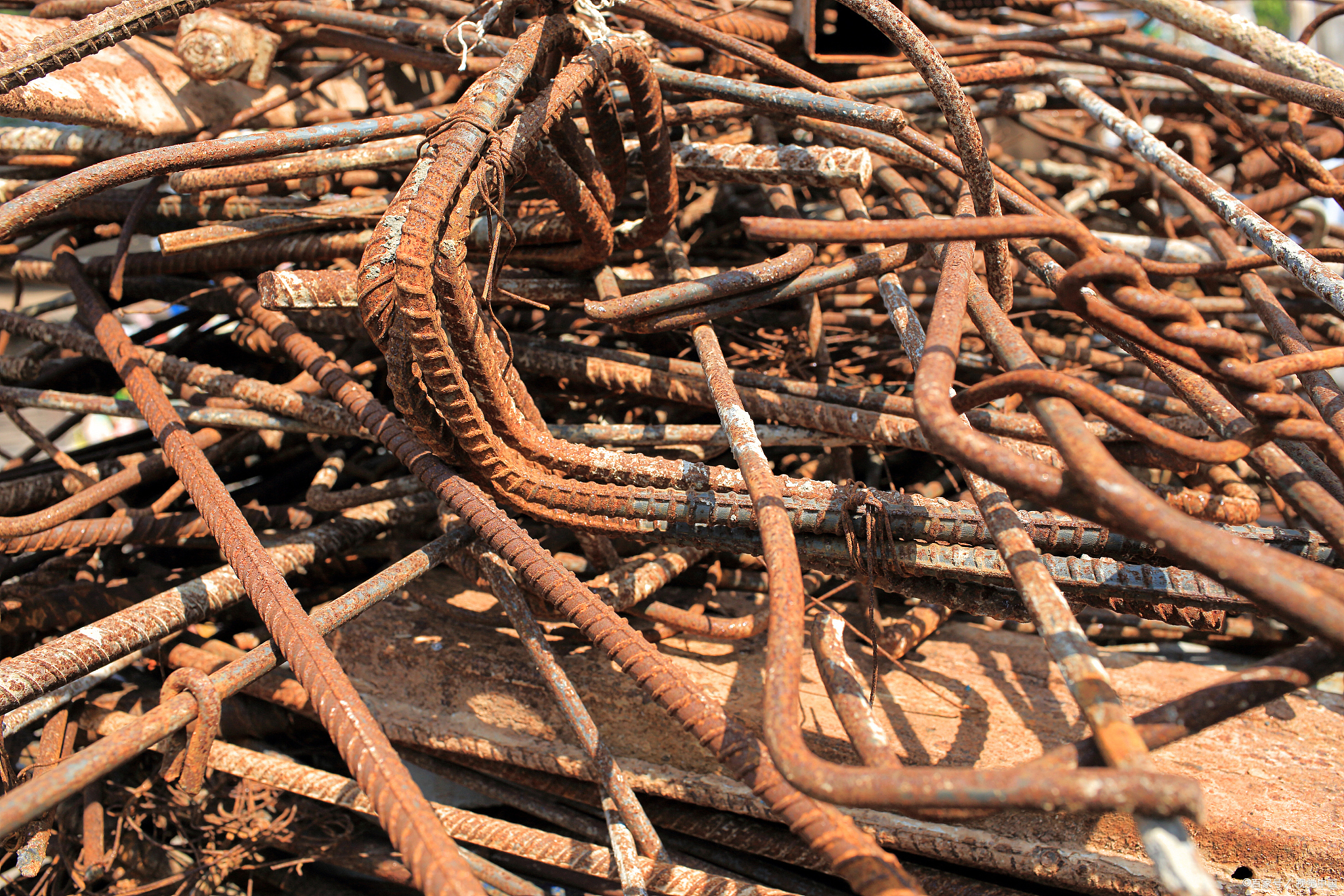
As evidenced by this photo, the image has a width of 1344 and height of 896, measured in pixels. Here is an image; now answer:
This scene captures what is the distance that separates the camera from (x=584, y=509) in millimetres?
1841

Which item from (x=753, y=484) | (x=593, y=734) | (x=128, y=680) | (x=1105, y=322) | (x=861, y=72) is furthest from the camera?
(x=861, y=72)

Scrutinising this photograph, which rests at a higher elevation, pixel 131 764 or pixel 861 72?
pixel 861 72

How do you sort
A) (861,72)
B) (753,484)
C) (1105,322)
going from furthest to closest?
1. (861,72)
2. (753,484)
3. (1105,322)

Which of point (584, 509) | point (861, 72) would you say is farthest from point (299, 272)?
point (861, 72)

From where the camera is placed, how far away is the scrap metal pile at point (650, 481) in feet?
4.30

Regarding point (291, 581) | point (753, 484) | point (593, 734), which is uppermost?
point (753, 484)

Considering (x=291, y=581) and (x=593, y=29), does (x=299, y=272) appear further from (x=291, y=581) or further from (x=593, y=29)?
(x=291, y=581)

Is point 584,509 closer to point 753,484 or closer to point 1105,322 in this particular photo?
point 753,484

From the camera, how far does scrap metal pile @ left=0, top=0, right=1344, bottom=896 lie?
131cm

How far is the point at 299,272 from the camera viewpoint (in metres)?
1.89

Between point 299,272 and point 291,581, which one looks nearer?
point 299,272

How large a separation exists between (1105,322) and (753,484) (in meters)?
0.71

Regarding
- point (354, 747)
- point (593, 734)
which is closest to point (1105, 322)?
point (593, 734)

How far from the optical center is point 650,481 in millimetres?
1891
